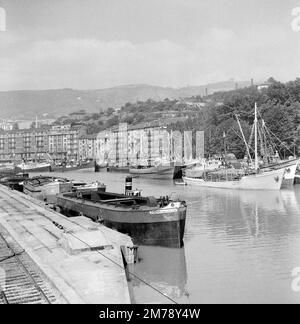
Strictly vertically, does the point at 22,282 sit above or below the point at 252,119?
below

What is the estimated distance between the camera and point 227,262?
21203 millimetres

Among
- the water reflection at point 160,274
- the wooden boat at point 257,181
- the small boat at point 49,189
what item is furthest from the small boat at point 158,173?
the water reflection at point 160,274

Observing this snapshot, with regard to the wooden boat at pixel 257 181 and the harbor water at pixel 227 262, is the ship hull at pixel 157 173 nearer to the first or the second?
the wooden boat at pixel 257 181

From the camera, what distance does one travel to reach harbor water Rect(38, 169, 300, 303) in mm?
16781

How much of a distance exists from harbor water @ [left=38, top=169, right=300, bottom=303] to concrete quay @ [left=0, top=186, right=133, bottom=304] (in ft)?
5.54

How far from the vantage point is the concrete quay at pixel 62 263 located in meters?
13.6

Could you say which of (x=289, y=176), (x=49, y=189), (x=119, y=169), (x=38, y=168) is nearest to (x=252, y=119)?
(x=119, y=169)

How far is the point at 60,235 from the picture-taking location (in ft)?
71.9

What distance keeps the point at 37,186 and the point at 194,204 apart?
1617cm

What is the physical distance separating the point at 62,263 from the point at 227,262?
780cm

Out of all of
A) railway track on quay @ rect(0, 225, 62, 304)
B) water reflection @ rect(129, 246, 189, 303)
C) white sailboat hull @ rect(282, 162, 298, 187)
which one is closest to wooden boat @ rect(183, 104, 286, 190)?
white sailboat hull @ rect(282, 162, 298, 187)

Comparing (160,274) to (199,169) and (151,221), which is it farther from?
(199,169)

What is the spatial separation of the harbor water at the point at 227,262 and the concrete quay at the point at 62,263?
5.54 feet
